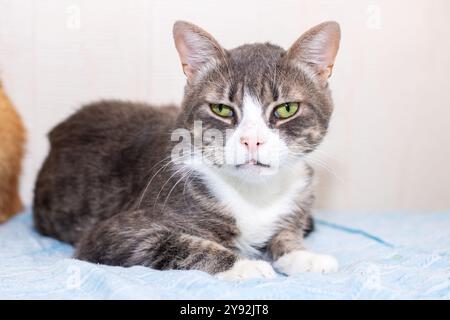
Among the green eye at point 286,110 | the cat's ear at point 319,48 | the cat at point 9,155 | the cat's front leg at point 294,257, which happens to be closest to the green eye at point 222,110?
the green eye at point 286,110

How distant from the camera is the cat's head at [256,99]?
73.0 inches

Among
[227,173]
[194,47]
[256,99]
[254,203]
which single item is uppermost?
[194,47]

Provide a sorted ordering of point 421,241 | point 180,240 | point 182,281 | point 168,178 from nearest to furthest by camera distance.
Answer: point 182,281 → point 180,240 → point 168,178 → point 421,241

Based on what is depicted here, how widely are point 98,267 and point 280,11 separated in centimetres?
185

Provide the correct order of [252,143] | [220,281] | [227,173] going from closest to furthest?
[220,281], [252,143], [227,173]

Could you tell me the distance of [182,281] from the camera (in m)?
1.67

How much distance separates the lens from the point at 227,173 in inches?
79.7

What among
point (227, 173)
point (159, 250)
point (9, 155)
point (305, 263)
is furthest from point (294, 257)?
point (9, 155)

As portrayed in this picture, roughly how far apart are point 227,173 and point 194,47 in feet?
1.55

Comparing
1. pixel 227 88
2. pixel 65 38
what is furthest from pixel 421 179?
pixel 65 38

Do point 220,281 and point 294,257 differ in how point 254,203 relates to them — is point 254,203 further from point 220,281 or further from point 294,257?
point 220,281

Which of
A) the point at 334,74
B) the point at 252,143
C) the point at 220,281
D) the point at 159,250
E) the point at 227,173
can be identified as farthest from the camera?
the point at 334,74

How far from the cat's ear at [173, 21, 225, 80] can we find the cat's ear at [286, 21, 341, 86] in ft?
0.88
